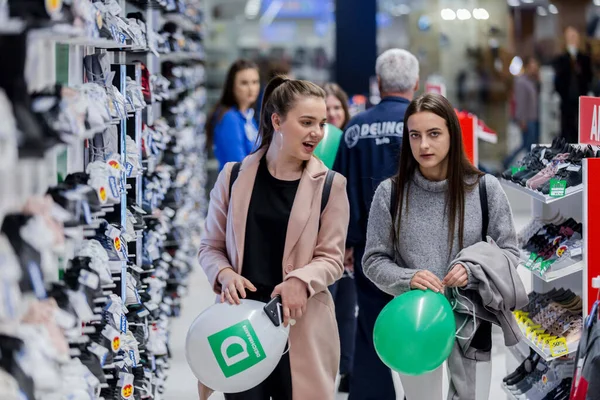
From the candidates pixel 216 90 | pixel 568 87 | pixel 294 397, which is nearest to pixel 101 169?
pixel 294 397

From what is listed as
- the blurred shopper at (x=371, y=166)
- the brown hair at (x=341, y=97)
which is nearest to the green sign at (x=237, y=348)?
the blurred shopper at (x=371, y=166)

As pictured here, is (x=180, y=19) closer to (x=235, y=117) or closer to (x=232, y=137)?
(x=235, y=117)

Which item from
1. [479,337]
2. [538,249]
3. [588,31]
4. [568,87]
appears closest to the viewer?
[479,337]

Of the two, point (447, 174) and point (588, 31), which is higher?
point (588, 31)

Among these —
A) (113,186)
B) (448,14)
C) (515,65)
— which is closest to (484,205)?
(113,186)

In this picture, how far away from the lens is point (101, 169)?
3322 millimetres

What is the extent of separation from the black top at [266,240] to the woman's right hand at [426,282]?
47cm

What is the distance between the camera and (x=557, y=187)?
13.1 ft

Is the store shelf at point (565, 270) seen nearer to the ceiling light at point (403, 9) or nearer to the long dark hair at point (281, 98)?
the long dark hair at point (281, 98)

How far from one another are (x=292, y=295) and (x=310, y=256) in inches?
7.7

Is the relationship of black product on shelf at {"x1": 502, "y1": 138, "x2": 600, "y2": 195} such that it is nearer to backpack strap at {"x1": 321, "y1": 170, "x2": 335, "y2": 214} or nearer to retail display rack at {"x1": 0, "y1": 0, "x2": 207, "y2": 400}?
backpack strap at {"x1": 321, "y1": 170, "x2": 335, "y2": 214}

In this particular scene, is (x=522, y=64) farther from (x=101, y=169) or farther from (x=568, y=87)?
(x=101, y=169)

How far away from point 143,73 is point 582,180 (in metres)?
2.21

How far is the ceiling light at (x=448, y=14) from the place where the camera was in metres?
15.6
